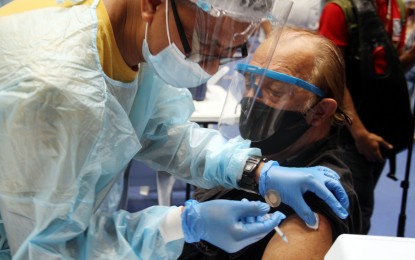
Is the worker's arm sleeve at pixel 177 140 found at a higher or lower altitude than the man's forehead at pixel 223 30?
lower

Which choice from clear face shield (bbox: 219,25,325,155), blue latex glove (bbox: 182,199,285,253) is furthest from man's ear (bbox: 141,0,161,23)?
blue latex glove (bbox: 182,199,285,253)

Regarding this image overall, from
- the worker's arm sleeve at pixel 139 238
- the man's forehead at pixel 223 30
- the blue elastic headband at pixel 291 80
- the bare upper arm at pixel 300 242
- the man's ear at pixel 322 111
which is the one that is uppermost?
the man's forehead at pixel 223 30

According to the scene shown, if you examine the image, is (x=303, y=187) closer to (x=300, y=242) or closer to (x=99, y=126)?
(x=300, y=242)

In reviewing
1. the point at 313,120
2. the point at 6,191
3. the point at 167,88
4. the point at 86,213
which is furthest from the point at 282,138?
the point at 6,191

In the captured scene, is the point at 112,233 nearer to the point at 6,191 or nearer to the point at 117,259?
the point at 117,259

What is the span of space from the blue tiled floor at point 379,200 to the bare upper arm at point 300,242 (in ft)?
5.02

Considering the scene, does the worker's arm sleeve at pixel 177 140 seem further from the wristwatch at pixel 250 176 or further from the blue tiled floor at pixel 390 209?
the blue tiled floor at pixel 390 209

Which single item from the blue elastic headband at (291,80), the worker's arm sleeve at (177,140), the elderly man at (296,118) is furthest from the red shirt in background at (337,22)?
the worker's arm sleeve at (177,140)

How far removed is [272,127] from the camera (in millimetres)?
1447

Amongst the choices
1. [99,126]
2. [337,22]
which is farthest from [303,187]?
[337,22]

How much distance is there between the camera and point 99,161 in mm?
1048

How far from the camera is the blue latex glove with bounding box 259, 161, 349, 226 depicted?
1.22 metres

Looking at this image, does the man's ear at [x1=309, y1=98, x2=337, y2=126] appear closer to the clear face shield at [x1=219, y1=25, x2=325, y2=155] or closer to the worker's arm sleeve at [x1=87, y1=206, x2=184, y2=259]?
the clear face shield at [x1=219, y1=25, x2=325, y2=155]

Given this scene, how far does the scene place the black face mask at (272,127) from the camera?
1405mm
